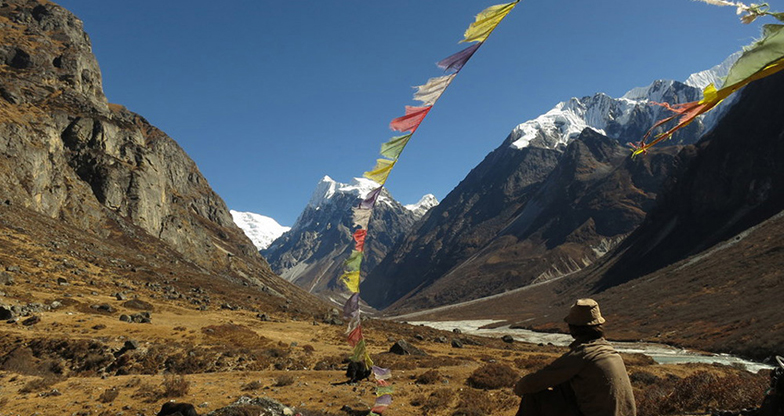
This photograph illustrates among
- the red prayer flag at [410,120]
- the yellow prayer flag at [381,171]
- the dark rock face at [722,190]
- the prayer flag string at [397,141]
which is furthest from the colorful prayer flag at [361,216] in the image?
the dark rock face at [722,190]

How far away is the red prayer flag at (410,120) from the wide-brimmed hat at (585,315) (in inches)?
92.9

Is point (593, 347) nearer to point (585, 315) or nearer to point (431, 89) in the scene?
point (585, 315)

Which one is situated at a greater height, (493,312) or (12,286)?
(12,286)

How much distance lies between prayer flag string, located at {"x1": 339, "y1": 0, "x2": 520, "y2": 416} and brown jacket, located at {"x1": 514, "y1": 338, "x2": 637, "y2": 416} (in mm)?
2121

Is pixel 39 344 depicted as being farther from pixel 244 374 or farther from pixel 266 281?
pixel 266 281

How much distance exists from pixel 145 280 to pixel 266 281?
257 ft

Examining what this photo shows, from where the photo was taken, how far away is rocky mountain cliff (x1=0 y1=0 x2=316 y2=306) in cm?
6244

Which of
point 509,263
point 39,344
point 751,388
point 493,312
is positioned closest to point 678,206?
point 493,312

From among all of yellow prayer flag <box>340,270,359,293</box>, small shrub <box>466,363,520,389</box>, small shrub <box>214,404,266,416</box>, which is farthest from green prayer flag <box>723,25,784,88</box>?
small shrub <box>466,363,520,389</box>

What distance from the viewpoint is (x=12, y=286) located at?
2727 cm

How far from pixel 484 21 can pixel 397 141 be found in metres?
1.43

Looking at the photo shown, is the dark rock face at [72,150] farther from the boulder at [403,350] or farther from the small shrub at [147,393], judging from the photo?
the small shrub at [147,393]

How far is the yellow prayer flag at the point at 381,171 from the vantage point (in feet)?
14.6

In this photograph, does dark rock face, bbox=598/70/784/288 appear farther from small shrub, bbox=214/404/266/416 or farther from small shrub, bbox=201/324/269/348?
small shrub, bbox=214/404/266/416
